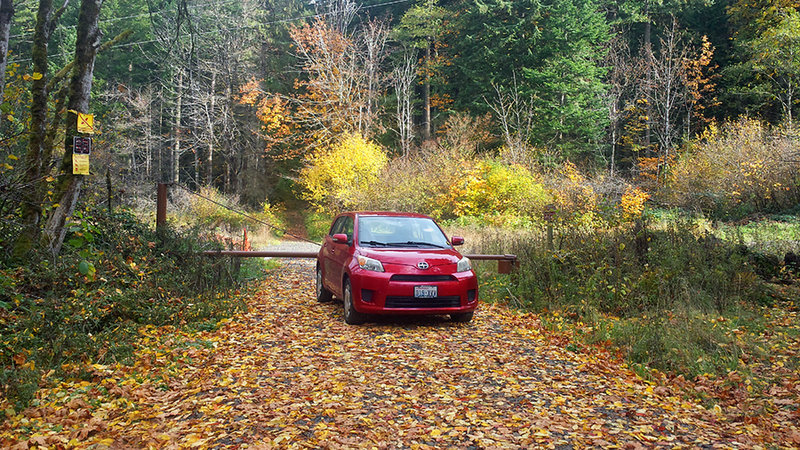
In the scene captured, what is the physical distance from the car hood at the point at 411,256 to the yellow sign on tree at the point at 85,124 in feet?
14.6

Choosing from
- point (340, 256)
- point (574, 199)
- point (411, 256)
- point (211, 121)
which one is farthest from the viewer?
point (211, 121)

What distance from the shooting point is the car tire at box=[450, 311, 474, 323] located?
28.5 ft

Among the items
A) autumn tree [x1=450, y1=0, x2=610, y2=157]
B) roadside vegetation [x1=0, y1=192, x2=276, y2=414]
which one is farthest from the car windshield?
autumn tree [x1=450, y1=0, x2=610, y2=157]

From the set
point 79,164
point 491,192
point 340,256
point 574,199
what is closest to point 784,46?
point 491,192

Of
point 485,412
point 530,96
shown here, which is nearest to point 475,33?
point 530,96

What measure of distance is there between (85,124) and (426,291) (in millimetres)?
5726

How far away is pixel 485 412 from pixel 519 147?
2192 centimetres

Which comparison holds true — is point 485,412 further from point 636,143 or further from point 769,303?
point 636,143

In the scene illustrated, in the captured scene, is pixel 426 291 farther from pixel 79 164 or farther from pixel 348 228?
pixel 79 164

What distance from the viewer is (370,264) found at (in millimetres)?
8164

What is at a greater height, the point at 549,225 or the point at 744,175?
the point at 744,175

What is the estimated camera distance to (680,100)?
33500 mm

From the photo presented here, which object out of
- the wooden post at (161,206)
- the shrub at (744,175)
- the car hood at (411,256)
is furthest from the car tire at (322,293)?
the shrub at (744,175)

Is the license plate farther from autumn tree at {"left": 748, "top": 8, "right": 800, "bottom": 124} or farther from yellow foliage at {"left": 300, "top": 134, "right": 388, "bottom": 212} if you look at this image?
autumn tree at {"left": 748, "top": 8, "right": 800, "bottom": 124}
